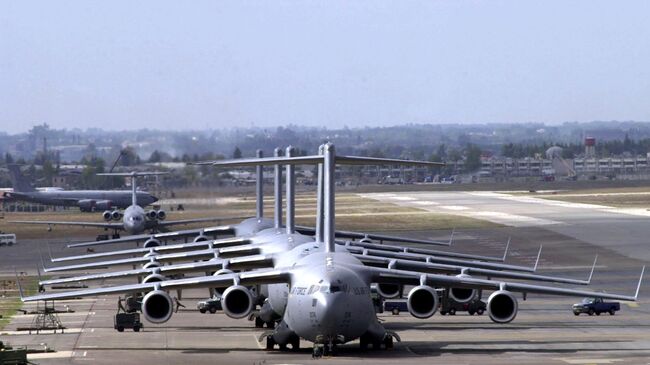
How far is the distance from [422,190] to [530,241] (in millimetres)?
94666

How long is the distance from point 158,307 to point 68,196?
90834 mm

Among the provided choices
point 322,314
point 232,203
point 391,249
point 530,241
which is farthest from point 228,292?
point 530,241

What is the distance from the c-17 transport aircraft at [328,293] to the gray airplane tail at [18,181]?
97.4m

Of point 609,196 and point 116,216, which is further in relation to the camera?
point 609,196

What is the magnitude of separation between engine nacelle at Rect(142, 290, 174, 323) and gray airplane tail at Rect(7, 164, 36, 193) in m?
99.4

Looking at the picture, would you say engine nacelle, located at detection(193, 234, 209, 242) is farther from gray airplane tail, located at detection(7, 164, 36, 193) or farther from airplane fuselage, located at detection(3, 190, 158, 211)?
gray airplane tail, located at detection(7, 164, 36, 193)

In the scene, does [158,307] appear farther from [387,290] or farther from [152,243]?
[152,243]

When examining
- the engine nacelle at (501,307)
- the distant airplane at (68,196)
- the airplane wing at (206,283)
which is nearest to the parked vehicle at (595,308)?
the engine nacelle at (501,307)

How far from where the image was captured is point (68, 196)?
128 metres

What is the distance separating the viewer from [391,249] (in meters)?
57.5

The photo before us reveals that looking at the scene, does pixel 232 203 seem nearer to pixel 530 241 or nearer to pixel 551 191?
pixel 530 241

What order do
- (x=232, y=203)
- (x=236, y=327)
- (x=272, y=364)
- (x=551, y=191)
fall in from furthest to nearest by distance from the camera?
(x=551, y=191), (x=232, y=203), (x=236, y=327), (x=272, y=364)

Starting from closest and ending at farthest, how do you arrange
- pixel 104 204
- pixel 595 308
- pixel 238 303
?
pixel 238 303 → pixel 595 308 → pixel 104 204

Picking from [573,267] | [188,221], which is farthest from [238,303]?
[188,221]
